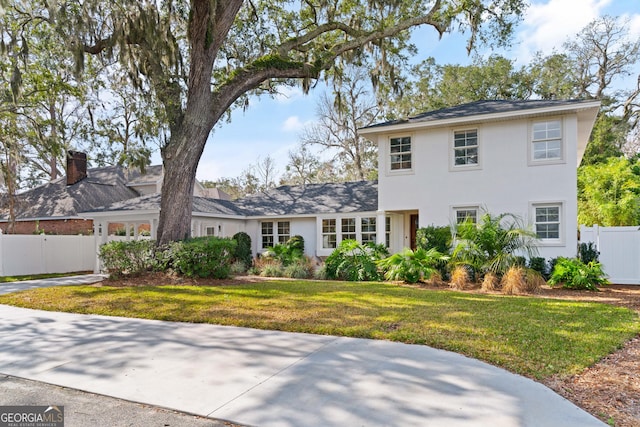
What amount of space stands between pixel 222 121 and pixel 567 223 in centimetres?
1385

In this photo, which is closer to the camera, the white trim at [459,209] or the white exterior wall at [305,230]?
the white trim at [459,209]

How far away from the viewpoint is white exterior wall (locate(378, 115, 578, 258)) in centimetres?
1254

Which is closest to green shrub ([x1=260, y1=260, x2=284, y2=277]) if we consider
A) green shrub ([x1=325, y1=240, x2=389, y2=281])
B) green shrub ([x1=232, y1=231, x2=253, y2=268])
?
green shrub ([x1=325, y1=240, x2=389, y2=281])

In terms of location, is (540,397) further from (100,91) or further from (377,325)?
(100,91)

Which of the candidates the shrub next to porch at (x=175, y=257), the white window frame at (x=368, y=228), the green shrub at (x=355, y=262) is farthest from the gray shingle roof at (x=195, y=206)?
the green shrub at (x=355, y=262)

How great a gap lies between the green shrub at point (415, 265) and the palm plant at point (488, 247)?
590 mm

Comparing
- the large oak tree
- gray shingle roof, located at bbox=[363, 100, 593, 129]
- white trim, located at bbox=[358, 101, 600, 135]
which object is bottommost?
white trim, located at bbox=[358, 101, 600, 135]

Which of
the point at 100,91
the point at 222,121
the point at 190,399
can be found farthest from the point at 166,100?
the point at 190,399

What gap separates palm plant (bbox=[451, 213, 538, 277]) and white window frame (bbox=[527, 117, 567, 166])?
266cm

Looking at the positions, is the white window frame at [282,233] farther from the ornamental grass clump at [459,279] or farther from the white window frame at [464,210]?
the ornamental grass clump at [459,279]

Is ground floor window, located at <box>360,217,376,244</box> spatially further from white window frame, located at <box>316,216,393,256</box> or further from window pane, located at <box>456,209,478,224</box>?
window pane, located at <box>456,209,478,224</box>

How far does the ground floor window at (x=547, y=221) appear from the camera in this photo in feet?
41.8

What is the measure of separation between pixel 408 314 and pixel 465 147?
342 inches

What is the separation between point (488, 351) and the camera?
Result: 4.88 metres
